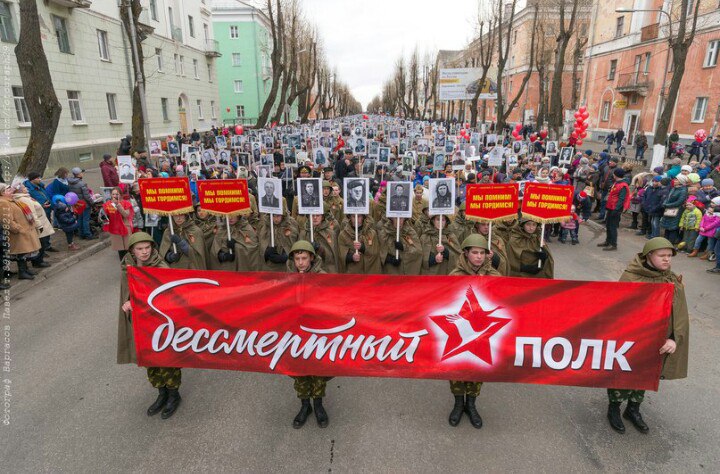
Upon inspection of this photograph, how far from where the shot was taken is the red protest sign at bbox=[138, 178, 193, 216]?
5.52m

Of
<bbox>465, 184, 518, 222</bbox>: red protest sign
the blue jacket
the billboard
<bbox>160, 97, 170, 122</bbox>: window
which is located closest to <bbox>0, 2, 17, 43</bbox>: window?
the blue jacket

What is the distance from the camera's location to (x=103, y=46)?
22.9m

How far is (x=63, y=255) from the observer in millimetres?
9086

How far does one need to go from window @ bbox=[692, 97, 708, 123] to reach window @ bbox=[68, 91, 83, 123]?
36.5 meters

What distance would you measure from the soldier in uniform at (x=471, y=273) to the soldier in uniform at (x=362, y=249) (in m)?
2.03

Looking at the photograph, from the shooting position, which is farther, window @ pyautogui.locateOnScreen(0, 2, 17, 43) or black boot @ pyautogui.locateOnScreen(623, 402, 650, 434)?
window @ pyautogui.locateOnScreen(0, 2, 17, 43)

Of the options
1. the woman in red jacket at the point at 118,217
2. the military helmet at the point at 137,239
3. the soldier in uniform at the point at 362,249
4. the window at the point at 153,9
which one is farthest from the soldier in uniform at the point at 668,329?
the window at the point at 153,9

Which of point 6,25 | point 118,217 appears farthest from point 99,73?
point 118,217

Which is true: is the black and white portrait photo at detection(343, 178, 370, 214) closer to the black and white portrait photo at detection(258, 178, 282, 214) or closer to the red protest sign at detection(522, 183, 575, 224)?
the black and white portrait photo at detection(258, 178, 282, 214)

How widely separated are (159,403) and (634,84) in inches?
1508

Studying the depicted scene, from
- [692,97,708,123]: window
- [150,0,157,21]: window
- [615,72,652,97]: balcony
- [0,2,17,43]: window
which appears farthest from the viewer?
[615,72,652,97]: balcony

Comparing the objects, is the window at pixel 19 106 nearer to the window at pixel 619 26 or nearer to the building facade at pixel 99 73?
the building facade at pixel 99 73

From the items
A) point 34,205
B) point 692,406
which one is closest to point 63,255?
point 34,205

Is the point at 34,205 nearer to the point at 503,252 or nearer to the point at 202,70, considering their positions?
the point at 503,252
